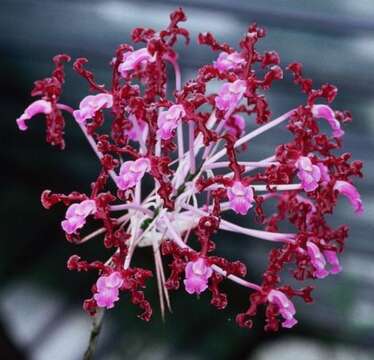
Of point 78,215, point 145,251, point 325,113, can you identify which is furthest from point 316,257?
point 145,251

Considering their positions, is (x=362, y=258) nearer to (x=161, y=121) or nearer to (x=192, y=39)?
(x=192, y=39)

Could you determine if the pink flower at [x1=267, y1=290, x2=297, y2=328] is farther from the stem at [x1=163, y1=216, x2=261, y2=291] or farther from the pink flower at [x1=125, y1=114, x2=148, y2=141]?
the pink flower at [x1=125, y1=114, x2=148, y2=141]

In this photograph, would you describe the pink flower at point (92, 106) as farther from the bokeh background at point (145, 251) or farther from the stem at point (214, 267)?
Answer: the bokeh background at point (145, 251)

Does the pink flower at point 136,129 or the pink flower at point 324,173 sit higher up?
the pink flower at point 136,129

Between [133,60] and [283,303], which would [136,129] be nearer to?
[133,60]

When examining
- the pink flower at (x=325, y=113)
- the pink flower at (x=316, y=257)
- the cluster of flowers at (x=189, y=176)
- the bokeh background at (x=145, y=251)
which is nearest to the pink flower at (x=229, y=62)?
the cluster of flowers at (x=189, y=176)

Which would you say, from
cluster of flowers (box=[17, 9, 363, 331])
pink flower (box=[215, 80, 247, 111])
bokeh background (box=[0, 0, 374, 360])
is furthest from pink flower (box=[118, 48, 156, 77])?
bokeh background (box=[0, 0, 374, 360])
